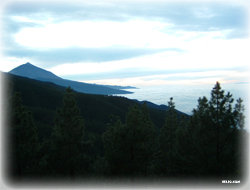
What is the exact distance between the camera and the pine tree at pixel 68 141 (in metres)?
15.6

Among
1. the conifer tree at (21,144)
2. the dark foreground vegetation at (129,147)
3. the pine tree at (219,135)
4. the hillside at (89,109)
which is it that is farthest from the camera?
the hillside at (89,109)

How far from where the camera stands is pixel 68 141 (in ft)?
52.4

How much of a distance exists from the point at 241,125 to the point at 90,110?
156596 millimetres

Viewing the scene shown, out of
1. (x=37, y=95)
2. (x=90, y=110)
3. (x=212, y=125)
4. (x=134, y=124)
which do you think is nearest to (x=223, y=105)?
(x=212, y=125)

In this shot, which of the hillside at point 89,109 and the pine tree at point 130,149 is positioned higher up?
the hillside at point 89,109

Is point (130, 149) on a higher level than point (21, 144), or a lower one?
lower

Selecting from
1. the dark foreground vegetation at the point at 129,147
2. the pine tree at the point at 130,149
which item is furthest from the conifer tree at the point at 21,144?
the pine tree at the point at 130,149

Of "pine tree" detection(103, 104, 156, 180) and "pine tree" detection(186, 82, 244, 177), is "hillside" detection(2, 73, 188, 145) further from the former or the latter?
"pine tree" detection(186, 82, 244, 177)

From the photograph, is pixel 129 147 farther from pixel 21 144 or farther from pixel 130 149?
pixel 21 144

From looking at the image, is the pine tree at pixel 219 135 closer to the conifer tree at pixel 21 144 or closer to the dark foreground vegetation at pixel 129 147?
the dark foreground vegetation at pixel 129 147

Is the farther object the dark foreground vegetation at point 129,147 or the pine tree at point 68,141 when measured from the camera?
the pine tree at point 68,141

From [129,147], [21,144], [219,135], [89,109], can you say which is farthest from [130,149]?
[89,109]

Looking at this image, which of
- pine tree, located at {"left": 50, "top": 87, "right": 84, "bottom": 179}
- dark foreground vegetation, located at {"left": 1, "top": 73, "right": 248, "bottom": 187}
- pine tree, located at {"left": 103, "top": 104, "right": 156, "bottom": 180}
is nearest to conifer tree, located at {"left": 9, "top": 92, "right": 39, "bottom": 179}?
dark foreground vegetation, located at {"left": 1, "top": 73, "right": 248, "bottom": 187}

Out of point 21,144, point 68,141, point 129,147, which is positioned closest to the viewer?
point 21,144
